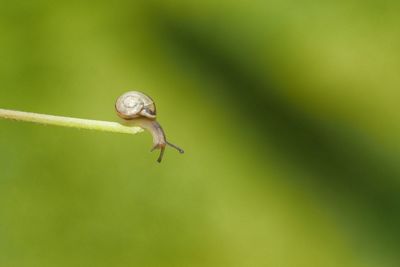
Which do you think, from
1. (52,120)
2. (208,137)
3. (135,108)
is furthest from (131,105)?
(208,137)

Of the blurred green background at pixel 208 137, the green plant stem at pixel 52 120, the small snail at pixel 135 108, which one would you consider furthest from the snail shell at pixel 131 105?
the blurred green background at pixel 208 137

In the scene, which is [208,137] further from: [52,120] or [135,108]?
[52,120]

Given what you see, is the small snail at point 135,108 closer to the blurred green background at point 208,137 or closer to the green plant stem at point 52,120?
the green plant stem at point 52,120

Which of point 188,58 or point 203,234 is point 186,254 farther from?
point 188,58

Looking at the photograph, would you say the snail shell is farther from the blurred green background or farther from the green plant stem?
the blurred green background

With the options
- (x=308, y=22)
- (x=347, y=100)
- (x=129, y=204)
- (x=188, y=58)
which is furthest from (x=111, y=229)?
(x=308, y=22)

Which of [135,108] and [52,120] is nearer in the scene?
[52,120]

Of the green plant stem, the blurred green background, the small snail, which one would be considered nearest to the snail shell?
the small snail

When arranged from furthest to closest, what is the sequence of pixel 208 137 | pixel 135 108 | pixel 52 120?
pixel 208 137, pixel 135 108, pixel 52 120
